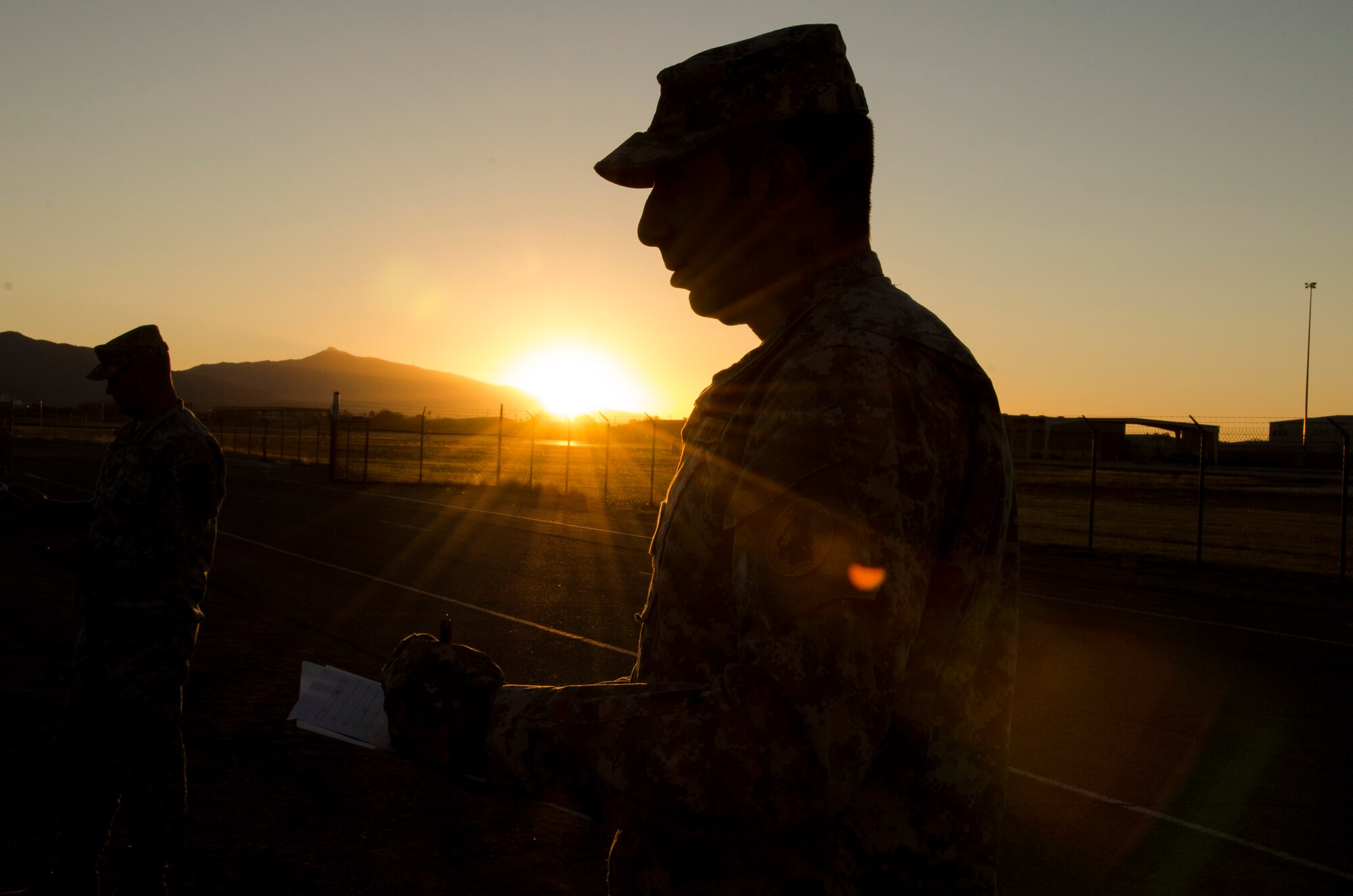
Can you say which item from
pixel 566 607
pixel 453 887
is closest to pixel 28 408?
pixel 566 607

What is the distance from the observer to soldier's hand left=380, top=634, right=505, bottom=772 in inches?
51.8

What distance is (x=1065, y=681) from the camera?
339 inches

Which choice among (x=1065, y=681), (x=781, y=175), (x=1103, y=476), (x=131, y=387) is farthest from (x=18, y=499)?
(x=1103, y=476)

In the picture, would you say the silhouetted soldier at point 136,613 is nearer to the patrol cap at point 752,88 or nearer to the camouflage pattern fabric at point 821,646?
the camouflage pattern fabric at point 821,646

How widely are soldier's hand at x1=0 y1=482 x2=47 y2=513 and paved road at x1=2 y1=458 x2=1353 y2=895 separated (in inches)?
71.5

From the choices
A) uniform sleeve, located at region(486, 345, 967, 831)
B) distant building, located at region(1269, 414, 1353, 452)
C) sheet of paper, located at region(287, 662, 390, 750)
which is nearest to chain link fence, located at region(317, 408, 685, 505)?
sheet of paper, located at region(287, 662, 390, 750)

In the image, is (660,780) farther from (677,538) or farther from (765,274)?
(765,274)

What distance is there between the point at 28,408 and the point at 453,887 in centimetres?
10951

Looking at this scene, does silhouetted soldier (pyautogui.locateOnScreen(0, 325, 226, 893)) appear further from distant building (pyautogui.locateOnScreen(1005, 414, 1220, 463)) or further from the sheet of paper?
distant building (pyautogui.locateOnScreen(1005, 414, 1220, 463))

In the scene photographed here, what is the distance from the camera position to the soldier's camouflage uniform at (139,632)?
4074 millimetres

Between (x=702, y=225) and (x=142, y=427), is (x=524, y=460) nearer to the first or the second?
(x=142, y=427)

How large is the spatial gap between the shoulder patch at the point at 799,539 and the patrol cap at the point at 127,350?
4352 mm

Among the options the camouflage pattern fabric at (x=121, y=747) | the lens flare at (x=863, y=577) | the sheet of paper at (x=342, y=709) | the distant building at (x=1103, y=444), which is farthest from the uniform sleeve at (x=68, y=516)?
the distant building at (x=1103, y=444)

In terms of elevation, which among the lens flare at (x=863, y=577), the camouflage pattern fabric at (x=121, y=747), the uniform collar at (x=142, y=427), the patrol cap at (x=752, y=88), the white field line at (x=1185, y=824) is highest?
the patrol cap at (x=752, y=88)
